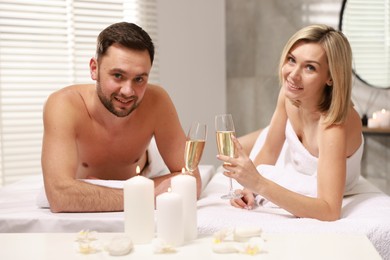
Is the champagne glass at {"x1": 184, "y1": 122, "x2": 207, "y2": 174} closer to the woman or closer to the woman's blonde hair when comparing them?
the woman

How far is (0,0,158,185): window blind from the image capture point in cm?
332

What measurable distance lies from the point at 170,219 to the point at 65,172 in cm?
79

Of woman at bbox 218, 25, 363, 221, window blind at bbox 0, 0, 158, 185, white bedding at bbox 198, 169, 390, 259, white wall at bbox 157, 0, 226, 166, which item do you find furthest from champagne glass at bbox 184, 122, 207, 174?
white wall at bbox 157, 0, 226, 166

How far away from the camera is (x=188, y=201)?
46.6 inches

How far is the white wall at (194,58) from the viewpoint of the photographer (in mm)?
3740

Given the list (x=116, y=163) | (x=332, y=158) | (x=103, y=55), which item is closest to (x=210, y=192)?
(x=116, y=163)

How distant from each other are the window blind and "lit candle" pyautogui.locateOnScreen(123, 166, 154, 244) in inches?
96.8

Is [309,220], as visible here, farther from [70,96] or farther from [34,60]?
[34,60]

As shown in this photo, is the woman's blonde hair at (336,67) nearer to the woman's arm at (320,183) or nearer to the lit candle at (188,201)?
the woman's arm at (320,183)

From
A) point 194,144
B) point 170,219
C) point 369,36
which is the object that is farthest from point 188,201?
point 369,36

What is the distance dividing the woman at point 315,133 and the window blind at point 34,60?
6.23 ft

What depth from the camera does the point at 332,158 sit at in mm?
1694

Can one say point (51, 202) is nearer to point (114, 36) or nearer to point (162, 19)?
point (114, 36)

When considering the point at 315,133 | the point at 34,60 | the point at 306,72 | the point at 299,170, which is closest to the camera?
the point at 306,72
